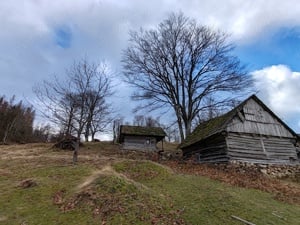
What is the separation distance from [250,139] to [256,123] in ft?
5.26

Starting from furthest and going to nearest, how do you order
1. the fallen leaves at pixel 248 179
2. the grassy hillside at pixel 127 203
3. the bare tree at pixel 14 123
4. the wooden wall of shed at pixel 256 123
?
1. the bare tree at pixel 14 123
2. the wooden wall of shed at pixel 256 123
3. the fallen leaves at pixel 248 179
4. the grassy hillside at pixel 127 203

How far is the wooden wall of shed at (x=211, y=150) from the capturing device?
20587 mm

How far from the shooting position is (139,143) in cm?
3406

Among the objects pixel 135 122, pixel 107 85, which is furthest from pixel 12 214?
pixel 135 122

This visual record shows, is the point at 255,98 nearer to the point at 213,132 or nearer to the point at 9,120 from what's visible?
the point at 213,132

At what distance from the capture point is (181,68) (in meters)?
33.5

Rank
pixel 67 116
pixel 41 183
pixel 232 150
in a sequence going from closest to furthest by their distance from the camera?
pixel 41 183, pixel 67 116, pixel 232 150

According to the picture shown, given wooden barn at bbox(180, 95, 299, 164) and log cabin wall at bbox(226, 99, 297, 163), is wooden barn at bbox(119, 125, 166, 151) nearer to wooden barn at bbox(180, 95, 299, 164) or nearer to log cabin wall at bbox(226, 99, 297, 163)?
wooden barn at bbox(180, 95, 299, 164)

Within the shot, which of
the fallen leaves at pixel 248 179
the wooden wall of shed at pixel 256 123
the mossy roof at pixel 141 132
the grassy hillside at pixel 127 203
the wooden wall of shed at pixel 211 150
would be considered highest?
the mossy roof at pixel 141 132

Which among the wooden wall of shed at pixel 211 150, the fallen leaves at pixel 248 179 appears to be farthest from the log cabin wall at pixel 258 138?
the fallen leaves at pixel 248 179

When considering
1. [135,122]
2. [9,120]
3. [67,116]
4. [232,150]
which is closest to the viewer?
[67,116]

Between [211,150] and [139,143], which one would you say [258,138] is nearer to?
[211,150]

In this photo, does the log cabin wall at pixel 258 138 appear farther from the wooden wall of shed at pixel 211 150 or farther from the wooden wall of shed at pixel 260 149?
the wooden wall of shed at pixel 211 150

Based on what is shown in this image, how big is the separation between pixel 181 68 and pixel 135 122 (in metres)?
36.3
